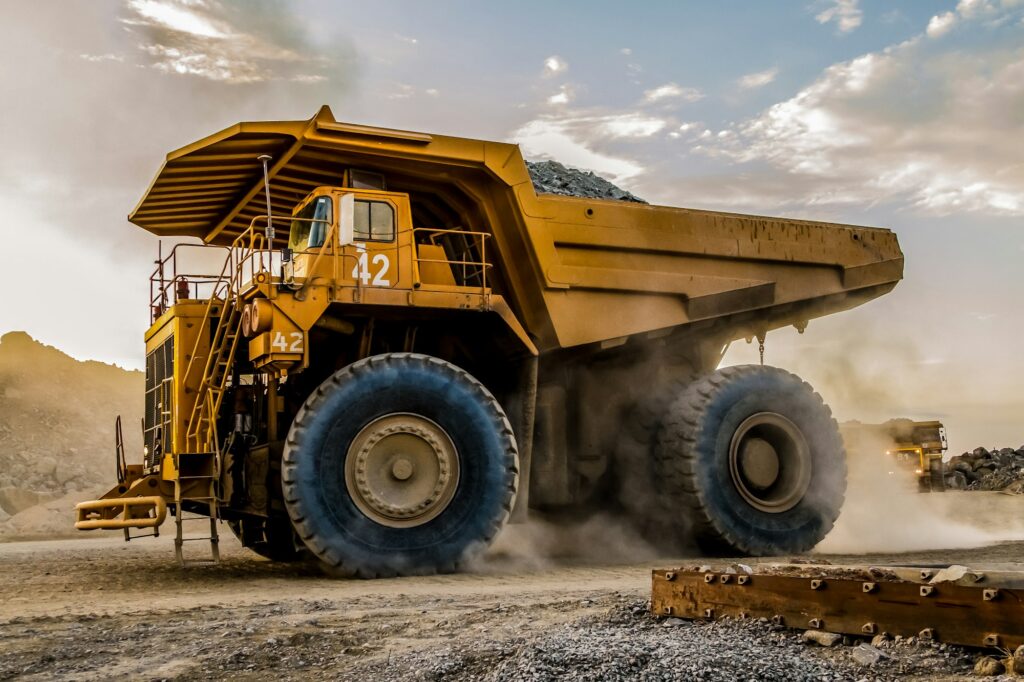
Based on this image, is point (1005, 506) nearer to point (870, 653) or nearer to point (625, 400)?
point (625, 400)

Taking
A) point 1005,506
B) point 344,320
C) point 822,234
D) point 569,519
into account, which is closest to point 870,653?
point 344,320

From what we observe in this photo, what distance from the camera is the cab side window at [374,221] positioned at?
Answer: 34.2 ft

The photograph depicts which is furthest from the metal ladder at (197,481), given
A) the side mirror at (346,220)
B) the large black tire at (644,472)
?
the large black tire at (644,472)

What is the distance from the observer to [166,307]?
1209cm

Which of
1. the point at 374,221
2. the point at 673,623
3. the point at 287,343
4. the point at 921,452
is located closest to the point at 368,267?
the point at 374,221

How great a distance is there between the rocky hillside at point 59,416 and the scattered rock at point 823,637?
95.2ft

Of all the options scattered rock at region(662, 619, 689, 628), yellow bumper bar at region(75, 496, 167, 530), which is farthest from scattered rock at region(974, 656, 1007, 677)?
yellow bumper bar at region(75, 496, 167, 530)

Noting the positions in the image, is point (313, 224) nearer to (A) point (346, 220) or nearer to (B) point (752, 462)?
(A) point (346, 220)

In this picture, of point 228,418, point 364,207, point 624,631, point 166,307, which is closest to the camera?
point 624,631

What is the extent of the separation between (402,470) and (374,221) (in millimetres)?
2400

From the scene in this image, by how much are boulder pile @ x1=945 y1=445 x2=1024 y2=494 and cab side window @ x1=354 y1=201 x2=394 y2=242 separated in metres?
19.0

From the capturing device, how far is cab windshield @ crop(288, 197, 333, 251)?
1034 centimetres

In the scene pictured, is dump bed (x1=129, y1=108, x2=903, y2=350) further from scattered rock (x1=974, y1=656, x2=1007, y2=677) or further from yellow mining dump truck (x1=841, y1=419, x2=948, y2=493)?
yellow mining dump truck (x1=841, y1=419, x2=948, y2=493)

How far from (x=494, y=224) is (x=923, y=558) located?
580cm
